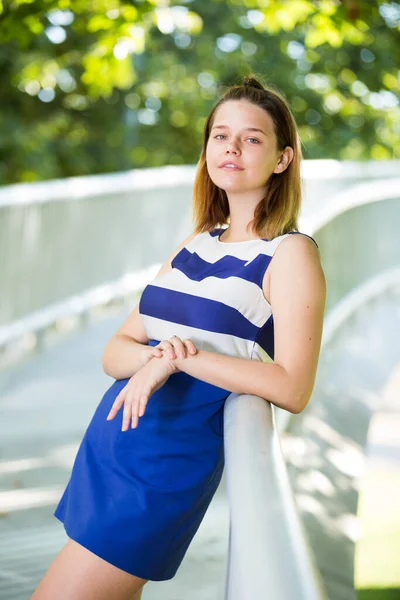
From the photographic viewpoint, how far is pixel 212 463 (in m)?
2.33

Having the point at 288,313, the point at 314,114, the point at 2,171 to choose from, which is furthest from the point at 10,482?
the point at 314,114

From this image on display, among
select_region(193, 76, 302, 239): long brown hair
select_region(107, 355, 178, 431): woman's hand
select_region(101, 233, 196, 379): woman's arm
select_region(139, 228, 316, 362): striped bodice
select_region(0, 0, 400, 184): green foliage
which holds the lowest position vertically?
select_region(107, 355, 178, 431): woman's hand

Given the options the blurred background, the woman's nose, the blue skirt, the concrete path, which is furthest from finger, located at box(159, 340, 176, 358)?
the concrete path

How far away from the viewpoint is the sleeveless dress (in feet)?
7.43

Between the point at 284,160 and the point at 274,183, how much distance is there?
70 mm

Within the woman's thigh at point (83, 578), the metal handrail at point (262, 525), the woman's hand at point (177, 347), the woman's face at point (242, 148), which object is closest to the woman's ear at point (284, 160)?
the woman's face at point (242, 148)

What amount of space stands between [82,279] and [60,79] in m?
12.7

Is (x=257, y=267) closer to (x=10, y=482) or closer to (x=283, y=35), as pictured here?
(x=10, y=482)

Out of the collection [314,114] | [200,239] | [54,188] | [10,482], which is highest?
[314,114]

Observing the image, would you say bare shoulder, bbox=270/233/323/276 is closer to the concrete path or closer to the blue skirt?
the blue skirt

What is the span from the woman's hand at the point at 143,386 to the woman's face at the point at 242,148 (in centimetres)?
56

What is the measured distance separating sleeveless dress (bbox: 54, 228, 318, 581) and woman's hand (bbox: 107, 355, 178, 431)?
6 cm

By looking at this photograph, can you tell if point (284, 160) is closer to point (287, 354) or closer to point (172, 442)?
point (287, 354)

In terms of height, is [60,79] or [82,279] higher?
[60,79]
